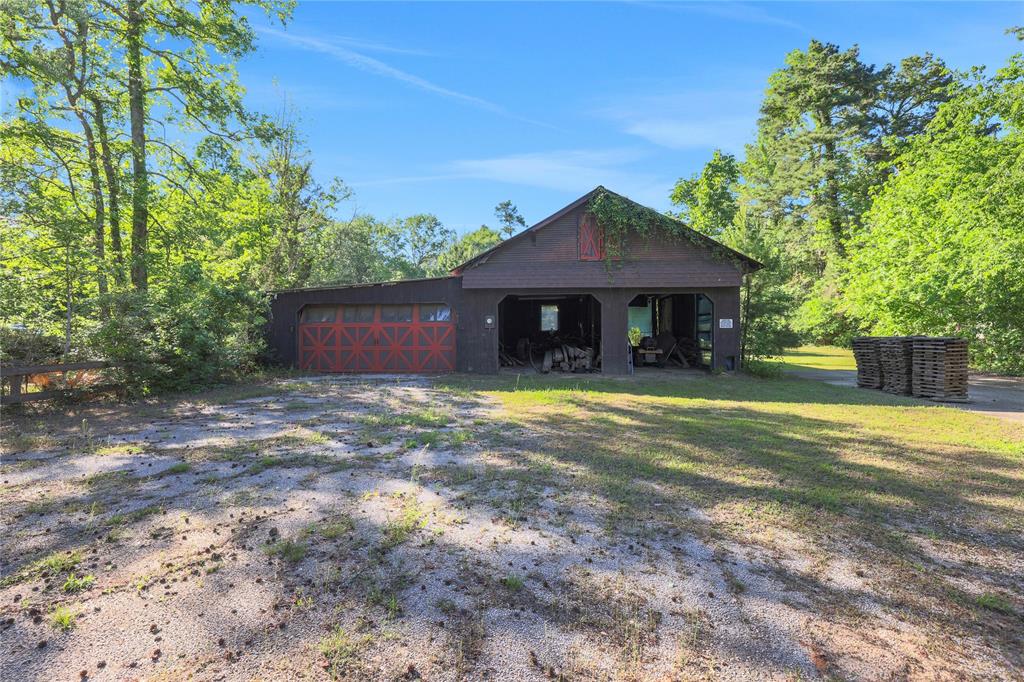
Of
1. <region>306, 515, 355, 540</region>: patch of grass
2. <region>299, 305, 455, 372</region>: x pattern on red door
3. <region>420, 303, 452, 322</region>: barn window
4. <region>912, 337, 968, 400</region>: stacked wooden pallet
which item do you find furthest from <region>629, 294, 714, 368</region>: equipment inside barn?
<region>306, 515, 355, 540</region>: patch of grass

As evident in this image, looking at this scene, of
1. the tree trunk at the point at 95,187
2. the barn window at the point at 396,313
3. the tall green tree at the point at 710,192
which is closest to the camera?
the tree trunk at the point at 95,187

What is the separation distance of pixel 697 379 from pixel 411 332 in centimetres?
901

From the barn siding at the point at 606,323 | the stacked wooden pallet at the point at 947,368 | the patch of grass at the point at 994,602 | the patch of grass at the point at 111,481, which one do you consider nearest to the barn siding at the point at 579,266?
the barn siding at the point at 606,323

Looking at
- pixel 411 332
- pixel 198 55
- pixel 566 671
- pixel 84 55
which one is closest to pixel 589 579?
pixel 566 671

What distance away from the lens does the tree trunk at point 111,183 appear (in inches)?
496

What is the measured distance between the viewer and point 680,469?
535 cm

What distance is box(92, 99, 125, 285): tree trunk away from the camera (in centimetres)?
1261

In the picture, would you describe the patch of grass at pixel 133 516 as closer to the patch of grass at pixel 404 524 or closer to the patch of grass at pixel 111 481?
the patch of grass at pixel 111 481

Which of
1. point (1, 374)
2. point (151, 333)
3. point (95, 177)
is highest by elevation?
point (95, 177)

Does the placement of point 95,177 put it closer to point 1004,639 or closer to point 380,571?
point 380,571

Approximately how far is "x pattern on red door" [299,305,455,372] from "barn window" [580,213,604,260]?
493 centimetres

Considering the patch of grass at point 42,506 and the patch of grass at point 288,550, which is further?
the patch of grass at point 42,506

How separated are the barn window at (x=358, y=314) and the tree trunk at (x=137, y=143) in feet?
17.7

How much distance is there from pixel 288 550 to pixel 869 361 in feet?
47.9
